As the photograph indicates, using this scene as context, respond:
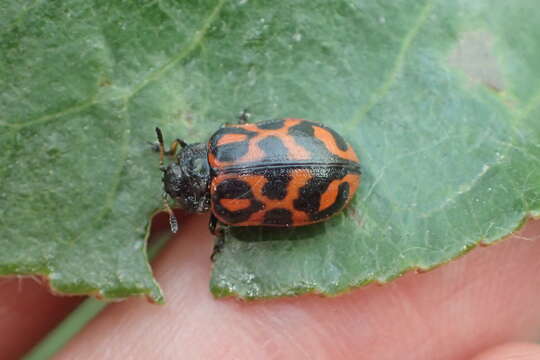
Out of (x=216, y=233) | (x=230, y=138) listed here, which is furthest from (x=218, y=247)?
(x=230, y=138)

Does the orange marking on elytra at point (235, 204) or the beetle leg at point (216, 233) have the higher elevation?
the orange marking on elytra at point (235, 204)

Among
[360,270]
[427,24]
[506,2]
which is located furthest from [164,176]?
[506,2]

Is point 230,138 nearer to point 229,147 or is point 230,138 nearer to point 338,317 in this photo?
point 229,147

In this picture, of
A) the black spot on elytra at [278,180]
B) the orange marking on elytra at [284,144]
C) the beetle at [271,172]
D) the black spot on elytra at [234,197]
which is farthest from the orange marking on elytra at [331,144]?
the black spot on elytra at [234,197]

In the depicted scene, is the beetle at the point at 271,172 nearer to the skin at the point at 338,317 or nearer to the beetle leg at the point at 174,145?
the beetle leg at the point at 174,145

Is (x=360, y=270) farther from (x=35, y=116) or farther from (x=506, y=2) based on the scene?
(x=35, y=116)

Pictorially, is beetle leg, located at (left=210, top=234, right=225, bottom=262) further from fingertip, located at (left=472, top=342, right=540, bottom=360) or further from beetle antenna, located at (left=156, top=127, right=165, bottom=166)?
fingertip, located at (left=472, top=342, right=540, bottom=360)
